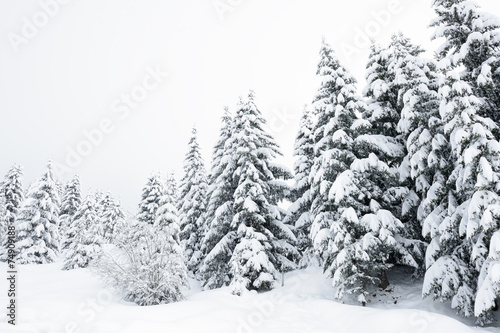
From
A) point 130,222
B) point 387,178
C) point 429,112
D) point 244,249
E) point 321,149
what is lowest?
point 244,249

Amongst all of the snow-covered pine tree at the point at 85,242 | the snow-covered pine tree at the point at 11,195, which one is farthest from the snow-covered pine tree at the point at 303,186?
the snow-covered pine tree at the point at 11,195

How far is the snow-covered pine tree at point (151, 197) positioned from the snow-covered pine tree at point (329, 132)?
1969 cm

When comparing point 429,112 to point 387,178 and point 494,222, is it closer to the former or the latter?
point 387,178

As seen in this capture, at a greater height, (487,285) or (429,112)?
(429,112)

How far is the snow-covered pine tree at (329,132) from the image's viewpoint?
1623cm

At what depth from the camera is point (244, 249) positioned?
61.3 ft

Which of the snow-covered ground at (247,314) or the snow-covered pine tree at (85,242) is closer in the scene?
the snow-covered ground at (247,314)

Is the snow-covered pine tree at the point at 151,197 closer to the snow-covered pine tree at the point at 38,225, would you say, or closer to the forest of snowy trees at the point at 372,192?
the forest of snowy trees at the point at 372,192

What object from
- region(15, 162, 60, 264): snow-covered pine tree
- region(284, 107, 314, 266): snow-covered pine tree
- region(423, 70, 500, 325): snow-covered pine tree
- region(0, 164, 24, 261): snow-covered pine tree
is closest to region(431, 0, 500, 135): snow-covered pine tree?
region(423, 70, 500, 325): snow-covered pine tree

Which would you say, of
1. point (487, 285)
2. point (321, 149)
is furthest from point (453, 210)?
point (321, 149)

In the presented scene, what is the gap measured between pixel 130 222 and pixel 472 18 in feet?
65.4

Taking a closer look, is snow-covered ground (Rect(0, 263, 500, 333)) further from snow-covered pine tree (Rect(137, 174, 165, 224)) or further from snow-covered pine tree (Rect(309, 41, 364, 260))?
snow-covered pine tree (Rect(137, 174, 165, 224))

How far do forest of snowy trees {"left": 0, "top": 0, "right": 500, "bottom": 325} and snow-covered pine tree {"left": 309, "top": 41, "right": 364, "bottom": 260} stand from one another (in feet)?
0.25

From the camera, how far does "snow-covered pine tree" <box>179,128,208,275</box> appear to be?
87.8 feet
